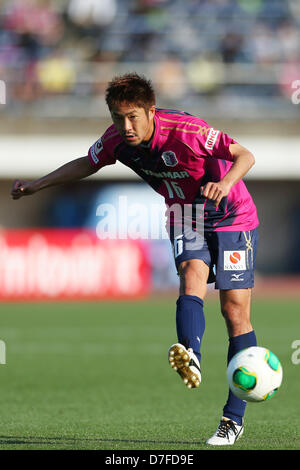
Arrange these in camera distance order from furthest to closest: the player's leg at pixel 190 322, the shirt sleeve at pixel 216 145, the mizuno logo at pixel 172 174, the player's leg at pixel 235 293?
the player's leg at pixel 235 293
the mizuno logo at pixel 172 174
the shirt sleeve at pixel 216 145
the player's leg at pixel 190 322

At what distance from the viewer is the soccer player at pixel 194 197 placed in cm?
500

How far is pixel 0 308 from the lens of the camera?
16375 millimetres

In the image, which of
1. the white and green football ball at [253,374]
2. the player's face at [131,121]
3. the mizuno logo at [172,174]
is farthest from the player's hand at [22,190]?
the white and green football ball at [253,374]

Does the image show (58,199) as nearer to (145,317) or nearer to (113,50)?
(113,50)

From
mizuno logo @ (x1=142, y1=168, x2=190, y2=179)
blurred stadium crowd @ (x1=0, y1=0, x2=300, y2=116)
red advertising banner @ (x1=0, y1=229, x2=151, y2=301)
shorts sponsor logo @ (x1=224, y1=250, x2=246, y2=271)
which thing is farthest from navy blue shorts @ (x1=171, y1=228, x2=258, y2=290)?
blurred stadium crowd @ (x1=0, y1=0, x2=300, y2=116)

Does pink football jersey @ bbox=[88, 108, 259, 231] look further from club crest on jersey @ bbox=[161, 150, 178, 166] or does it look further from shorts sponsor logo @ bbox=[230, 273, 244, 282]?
shorts sponsor logo @ bbox=[230, 273, 244, 282]

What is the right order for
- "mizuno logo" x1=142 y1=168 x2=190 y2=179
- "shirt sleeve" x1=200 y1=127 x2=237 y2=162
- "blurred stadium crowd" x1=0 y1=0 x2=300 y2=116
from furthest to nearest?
"blurred stadium crowd" x1=0 y1=0 x2=300 y2=116 → "mizuno logo" x1=142 y1=168 x2=190 y2=179 → "shirt sleeve" x1=200 y1=127 x2=237 y2=162

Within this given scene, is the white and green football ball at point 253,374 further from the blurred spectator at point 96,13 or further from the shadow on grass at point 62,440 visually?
the blurred spectator at point 96,13

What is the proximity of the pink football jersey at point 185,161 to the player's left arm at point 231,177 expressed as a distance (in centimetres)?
6

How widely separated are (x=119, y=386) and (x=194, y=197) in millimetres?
3297

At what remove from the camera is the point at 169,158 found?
524cm

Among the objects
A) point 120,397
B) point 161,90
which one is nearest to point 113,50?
point 161,90

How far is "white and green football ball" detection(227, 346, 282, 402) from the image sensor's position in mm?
4926

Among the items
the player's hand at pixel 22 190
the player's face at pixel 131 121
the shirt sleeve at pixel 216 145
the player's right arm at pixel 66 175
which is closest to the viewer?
the player's face at pixel 131 121
